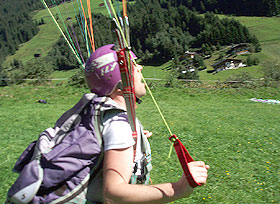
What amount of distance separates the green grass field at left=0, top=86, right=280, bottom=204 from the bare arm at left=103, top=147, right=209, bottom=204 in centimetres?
326

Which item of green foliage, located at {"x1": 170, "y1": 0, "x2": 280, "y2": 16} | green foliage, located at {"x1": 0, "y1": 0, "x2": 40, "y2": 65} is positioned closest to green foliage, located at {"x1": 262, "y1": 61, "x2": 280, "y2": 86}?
green foliage, located at {"x1": 170, "y1": 0, "x2": 280, "y2": 16}

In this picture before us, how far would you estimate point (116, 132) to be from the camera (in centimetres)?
156

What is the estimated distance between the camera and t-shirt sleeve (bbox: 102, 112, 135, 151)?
1.53 meters

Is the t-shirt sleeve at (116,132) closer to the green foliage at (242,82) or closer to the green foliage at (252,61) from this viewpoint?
the green foliage at (242,82)

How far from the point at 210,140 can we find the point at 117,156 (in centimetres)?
672

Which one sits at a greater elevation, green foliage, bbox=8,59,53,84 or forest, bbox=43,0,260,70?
green foliage, bbox=8,59,53,84

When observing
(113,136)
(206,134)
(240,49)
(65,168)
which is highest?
(113,136)

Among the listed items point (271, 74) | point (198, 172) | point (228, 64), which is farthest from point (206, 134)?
point (228, 64)

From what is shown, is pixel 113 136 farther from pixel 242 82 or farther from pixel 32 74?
pixel 32 74

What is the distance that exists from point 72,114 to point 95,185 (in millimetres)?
439

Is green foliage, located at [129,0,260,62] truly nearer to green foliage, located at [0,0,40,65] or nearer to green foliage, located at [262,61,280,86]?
green foliage, located at [0,0,40,65]

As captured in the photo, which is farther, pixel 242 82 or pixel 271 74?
pixel 271 74

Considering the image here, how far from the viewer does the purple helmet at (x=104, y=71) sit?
1705 mm

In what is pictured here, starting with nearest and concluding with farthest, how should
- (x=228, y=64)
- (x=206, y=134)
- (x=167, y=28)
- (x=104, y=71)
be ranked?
(x=104, y=71) < (x=206, y=134) < (x=228, y=64) < (x=167, y=28)
